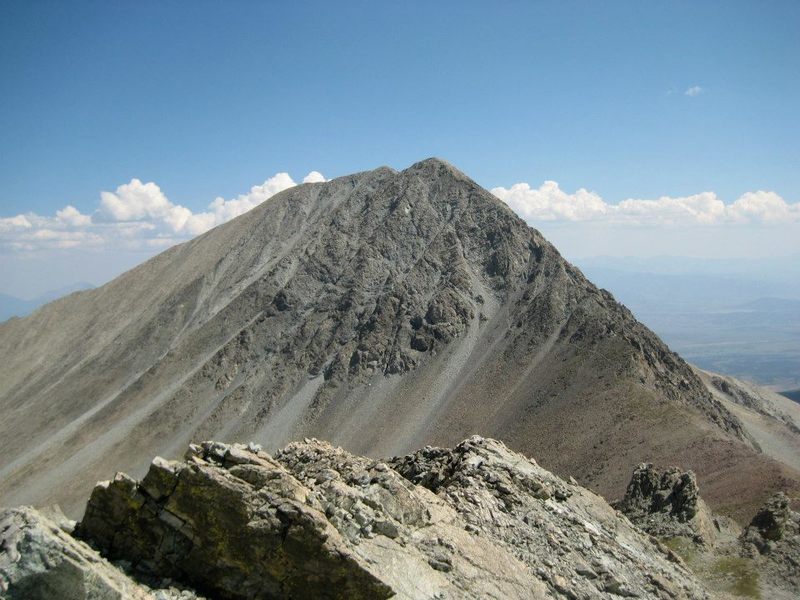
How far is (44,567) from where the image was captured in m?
12.5

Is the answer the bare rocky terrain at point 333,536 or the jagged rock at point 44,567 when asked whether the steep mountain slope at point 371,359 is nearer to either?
the bare rocky terrain at point 333,536

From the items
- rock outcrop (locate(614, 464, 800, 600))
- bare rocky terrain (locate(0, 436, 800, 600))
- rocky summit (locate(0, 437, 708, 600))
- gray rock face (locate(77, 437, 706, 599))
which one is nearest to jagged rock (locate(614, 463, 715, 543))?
rock outcrop (locate(614, 464, 800, 600))

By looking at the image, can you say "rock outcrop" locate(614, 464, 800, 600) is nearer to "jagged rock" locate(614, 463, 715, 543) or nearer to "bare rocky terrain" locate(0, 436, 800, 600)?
"jagged rock" locate(614, 463, 715, 543)

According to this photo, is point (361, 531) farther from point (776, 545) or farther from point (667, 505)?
point (667, 505)

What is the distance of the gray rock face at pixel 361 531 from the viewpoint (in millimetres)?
15758

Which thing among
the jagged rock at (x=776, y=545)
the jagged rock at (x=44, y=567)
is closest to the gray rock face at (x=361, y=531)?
the jagged rock at (x=44, y=567)

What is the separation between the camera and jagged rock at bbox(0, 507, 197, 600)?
12289 millimetres

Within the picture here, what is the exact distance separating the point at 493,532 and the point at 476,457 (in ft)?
18.7

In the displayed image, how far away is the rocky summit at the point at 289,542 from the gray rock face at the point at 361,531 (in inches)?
1.5

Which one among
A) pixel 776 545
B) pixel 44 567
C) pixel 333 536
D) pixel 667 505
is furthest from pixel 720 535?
pixel 44 567

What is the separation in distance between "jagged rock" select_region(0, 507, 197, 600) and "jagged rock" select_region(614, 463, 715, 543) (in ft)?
147

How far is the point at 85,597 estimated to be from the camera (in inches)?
503

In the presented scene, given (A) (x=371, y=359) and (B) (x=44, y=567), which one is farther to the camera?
(A) (x=371, y=359)

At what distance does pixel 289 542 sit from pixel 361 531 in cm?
373
